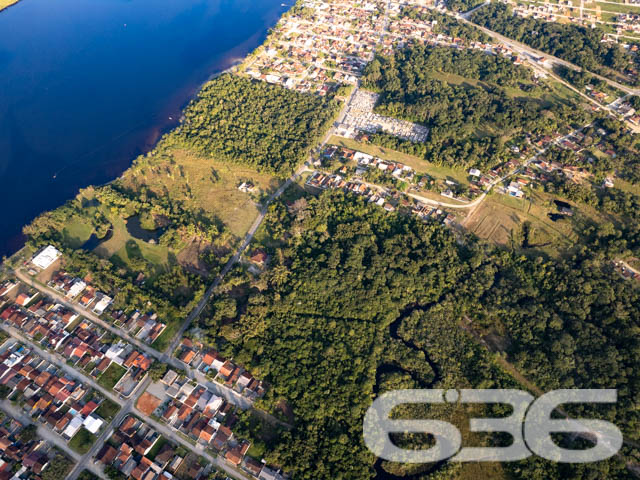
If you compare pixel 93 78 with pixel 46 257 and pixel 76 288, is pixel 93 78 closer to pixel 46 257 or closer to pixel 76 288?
pixel 46 257

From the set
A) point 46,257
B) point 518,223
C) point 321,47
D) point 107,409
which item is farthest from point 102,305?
point 321,47

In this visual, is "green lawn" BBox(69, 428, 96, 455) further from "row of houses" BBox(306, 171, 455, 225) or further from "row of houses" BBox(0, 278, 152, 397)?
"row of houses" BBox(306, 171, 455, 225)

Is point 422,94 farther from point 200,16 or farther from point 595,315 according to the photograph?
point 200,16

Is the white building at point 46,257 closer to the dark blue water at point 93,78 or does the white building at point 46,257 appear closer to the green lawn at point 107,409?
the dark blue water at point 93,78

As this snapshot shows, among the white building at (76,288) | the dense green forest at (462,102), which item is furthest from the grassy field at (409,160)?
the white building at (76,288)

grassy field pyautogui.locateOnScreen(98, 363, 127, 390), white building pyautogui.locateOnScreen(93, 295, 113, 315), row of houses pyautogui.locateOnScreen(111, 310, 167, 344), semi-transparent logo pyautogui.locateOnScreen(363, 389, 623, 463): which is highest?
white building pyautogui.locateOnScreen(93, 295, 113, 315)

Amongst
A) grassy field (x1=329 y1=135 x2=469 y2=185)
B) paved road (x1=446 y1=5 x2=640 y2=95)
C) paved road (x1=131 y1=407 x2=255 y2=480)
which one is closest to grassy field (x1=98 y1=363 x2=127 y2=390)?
paved road (x1=131 y1=407 x2=255 y2=480)
